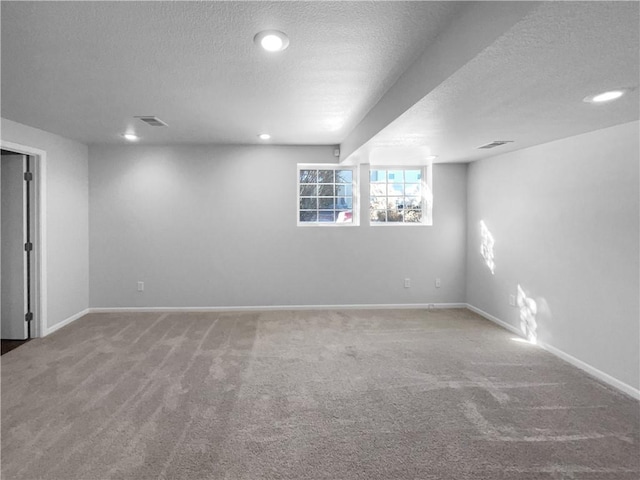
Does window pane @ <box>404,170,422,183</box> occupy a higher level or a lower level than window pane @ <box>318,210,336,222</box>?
higher

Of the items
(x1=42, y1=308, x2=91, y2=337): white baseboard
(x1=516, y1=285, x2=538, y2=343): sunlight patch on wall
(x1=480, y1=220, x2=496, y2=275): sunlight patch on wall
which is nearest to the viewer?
(x1=516, y1=285, x2=538, y2=343): sunlight patch on wall

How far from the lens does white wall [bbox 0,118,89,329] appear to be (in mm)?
4012

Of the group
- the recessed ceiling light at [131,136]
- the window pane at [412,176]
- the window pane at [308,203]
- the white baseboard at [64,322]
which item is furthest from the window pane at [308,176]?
the white baseboard at [64,322]

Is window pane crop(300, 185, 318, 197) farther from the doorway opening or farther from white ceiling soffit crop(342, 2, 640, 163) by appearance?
the doorway opening

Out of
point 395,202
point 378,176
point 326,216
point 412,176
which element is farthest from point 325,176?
point 412,176

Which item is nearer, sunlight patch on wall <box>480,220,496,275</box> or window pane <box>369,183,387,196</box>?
sunlight patch on wall <box>480,220,496,275</box>

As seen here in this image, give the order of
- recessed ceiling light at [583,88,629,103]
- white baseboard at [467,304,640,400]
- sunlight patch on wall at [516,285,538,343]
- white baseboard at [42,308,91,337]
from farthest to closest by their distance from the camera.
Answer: white baseboard at [42,308,91,337], sunlight patch on wall at [516,285,538,343], white baseboard at [467,304,640,400], recessed ceiling light at [583,88,629,103]

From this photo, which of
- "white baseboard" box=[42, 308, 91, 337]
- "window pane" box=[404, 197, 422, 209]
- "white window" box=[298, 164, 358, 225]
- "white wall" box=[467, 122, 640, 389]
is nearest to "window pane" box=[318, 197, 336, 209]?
"white window" box=[298, 164, 358, 225]

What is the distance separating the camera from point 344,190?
203 inches

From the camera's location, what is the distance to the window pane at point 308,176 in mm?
5082

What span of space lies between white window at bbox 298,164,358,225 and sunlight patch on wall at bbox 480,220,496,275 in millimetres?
1739

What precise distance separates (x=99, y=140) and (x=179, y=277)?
206 centimetres

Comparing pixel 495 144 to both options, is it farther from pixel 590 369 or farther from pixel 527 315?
pixel 590 369

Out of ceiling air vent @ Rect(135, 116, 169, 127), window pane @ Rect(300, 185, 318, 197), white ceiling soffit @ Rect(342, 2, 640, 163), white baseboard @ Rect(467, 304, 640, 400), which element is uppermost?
ceiling air vent @ Rect(135, 116, 169, 127)
